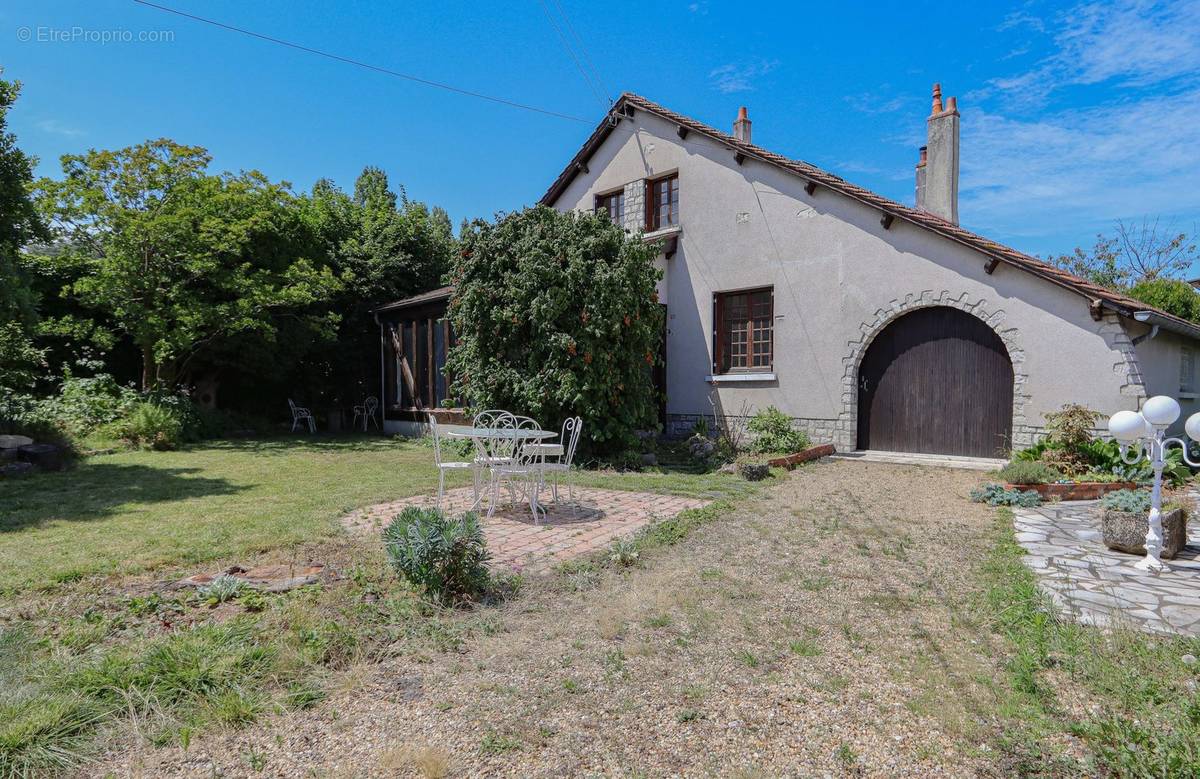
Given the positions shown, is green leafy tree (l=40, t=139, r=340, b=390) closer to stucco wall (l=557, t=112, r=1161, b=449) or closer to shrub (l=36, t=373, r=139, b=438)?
shrub (l=36, t=373, r=139, b=438)

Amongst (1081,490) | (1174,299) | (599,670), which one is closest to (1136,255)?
(1174,299)

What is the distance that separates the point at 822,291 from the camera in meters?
9.89

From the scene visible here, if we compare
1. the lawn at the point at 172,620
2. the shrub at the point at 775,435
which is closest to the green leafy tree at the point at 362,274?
the lawn at the point at 172,620

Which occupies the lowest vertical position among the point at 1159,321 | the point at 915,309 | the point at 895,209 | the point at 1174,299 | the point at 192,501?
the point at 192,501

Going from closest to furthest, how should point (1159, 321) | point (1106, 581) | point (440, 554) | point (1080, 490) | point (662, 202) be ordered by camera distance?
1. point (440, 554)
2. point (1106, 581)
3. point (1080, 490)
4. point (1159, 321)
5. point (662, 202)

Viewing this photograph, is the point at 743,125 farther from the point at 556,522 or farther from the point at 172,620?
the point at 172,620

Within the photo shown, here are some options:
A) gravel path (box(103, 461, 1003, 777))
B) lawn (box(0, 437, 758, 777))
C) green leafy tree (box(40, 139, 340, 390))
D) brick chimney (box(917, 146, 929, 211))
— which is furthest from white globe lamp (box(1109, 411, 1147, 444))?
green leafy tree (box(40, 139, 340, 390))

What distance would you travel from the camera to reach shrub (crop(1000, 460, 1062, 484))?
6629mm

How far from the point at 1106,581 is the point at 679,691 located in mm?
3240

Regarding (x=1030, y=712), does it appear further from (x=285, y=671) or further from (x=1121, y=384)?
(x=1121, y=384)

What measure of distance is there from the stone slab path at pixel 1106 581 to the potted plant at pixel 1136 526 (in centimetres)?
7

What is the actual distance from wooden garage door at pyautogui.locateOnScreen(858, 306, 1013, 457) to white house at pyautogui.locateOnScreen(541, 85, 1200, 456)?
0.02 m

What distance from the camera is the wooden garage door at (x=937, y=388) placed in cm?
857

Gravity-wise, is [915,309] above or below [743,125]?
below
